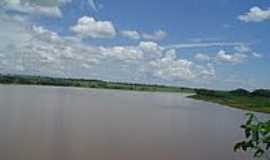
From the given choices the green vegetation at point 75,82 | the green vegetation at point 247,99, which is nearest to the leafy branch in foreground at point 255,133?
the green vegetation at point 247,99

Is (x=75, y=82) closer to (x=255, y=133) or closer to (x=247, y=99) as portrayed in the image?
(x=247, y=99)

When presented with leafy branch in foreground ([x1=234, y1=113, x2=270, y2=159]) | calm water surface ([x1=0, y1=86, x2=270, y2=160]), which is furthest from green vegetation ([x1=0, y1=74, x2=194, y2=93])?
leafy branch in foreground ([x1=234, y1=113, x2=270, y2=159])

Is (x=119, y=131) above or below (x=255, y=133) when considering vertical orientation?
below

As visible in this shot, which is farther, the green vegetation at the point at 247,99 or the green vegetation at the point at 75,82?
the green vegetation at the point at 75,82

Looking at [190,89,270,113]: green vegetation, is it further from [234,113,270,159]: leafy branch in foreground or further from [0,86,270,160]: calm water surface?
[234,113,270,159]: leafy branch in foreground

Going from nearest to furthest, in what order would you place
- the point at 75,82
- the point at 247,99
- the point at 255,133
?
1. the point at 255,133
2. the point at 247,99
3. the point at 75,82

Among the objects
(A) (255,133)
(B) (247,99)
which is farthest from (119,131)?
(A) (255,133)

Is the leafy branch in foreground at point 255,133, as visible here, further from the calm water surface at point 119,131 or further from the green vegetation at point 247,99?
the green vegetation at point 247,99

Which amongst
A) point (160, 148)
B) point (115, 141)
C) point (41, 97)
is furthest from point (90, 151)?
point (41, 97)
